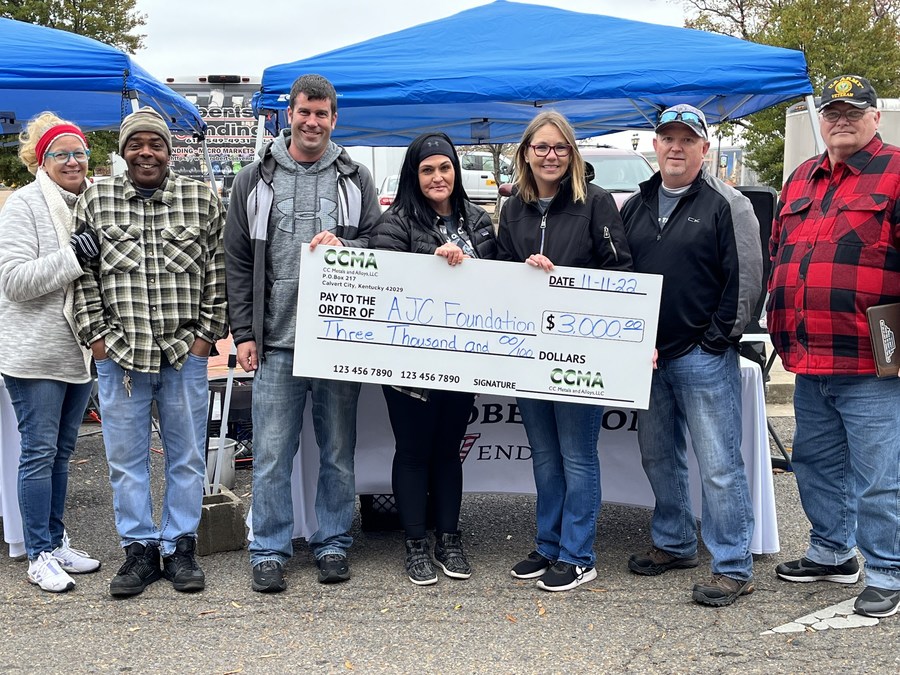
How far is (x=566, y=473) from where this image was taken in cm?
399

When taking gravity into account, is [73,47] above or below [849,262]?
above

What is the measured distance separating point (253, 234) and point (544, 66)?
87.6 inches

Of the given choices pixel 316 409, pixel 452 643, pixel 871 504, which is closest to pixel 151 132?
pixel 316 409

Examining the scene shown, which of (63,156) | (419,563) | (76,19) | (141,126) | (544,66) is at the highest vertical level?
(76,19)

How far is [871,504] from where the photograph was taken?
12.1 ft

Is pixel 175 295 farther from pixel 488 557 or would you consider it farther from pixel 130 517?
pixel 488 557

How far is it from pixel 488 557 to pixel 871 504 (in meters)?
1.70

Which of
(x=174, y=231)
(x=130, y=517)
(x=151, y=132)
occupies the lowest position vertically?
(x=130, y=517)

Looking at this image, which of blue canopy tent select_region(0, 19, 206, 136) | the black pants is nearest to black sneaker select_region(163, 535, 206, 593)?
the black pants

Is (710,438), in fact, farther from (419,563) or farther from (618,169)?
(618,169)

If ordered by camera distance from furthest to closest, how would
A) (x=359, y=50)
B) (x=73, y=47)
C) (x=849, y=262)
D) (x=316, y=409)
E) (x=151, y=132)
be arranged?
1. (x=359, y=50)
2. (x=73, y=47)
3. (x=316, y=409)
4. (x=151, y=132)
5. (x=849, y=262)

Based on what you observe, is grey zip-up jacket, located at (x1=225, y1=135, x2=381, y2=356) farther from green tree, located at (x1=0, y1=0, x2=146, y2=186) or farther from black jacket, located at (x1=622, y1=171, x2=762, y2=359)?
green tree, located at (x1=0, y1=0, x2=146, y2=186)

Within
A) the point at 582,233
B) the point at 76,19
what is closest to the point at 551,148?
the point at 582,233

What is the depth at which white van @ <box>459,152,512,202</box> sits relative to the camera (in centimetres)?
2575
